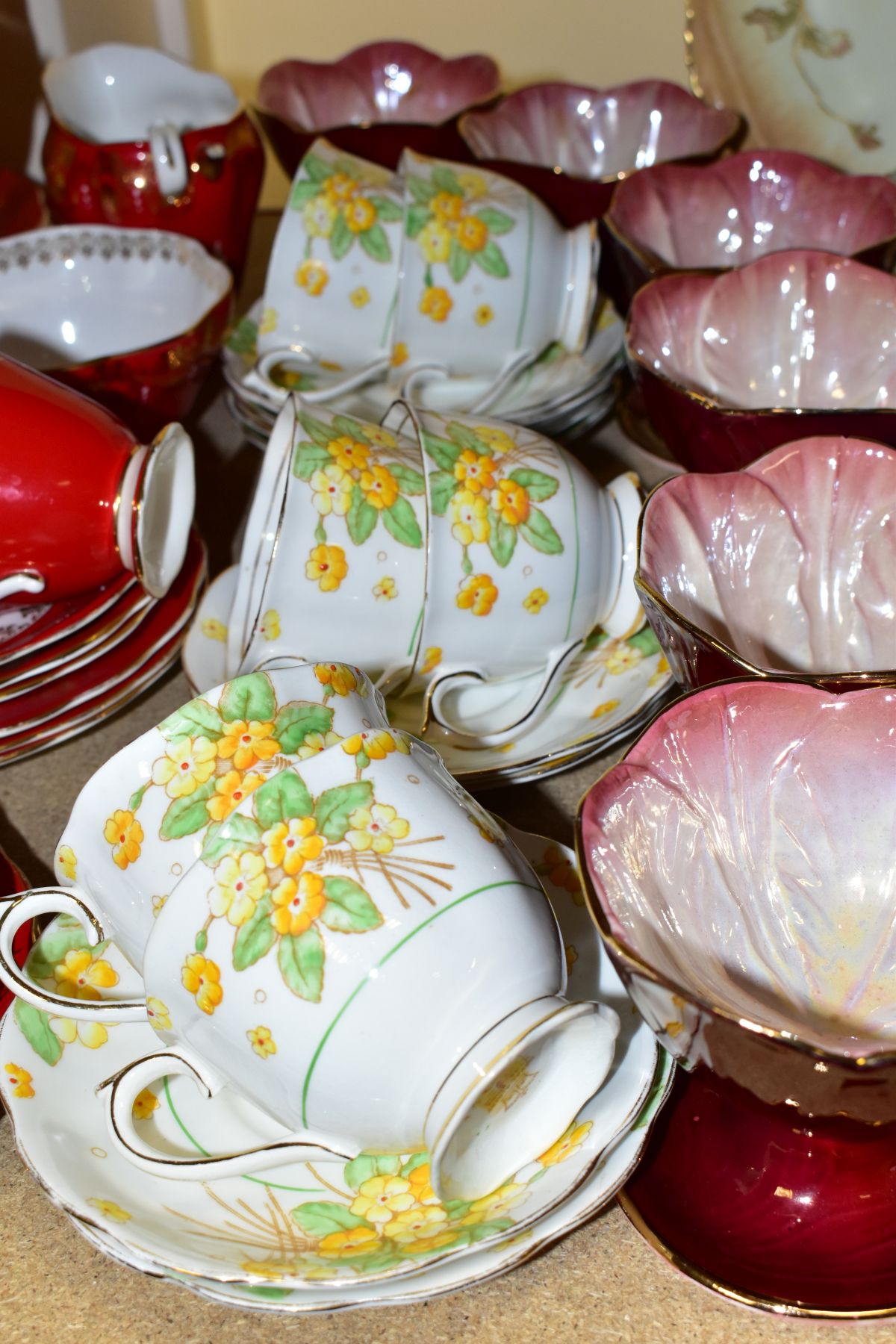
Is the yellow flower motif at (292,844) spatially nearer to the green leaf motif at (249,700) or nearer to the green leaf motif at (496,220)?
the green leaf motif at (249,700)

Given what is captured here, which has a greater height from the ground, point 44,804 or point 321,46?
point 321,46

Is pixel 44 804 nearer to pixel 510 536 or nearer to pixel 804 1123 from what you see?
pixel 510 536

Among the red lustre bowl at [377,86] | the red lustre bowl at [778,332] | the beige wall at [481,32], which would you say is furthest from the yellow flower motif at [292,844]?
the beige wall at [481,32]

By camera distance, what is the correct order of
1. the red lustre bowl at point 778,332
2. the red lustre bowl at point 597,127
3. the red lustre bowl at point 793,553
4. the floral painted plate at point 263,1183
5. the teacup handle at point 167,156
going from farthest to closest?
1. the red lustre bowl at point 597,127
2. the teacup handle at point 167,156
3. the red lustre bowl at point 778,332
4. the red lustre bowl at point 793,553
5. the floral painted plate at point 263,1183

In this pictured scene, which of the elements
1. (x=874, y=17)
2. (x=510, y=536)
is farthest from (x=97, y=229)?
(x=874, y=17)

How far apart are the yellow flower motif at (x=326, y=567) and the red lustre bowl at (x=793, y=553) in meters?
0.14

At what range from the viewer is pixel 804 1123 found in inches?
15.4

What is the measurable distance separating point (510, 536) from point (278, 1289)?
0.35 meters

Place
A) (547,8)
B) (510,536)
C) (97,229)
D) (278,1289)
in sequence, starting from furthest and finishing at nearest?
(547,8)
(97,229)
(510,536)
(278,1289)

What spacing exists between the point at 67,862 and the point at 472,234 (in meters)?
0.54

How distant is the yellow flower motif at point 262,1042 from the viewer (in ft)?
1.28

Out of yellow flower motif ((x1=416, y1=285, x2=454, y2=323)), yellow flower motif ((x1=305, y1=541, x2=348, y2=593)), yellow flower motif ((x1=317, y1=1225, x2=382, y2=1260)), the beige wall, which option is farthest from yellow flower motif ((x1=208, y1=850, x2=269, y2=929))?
the beige wall

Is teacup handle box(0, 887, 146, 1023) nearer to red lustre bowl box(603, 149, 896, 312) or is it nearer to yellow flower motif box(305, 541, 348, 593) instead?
yellow flower motif box(305, 541, 348, 593)

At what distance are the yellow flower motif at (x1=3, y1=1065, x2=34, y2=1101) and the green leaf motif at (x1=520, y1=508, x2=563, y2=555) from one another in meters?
0.32
